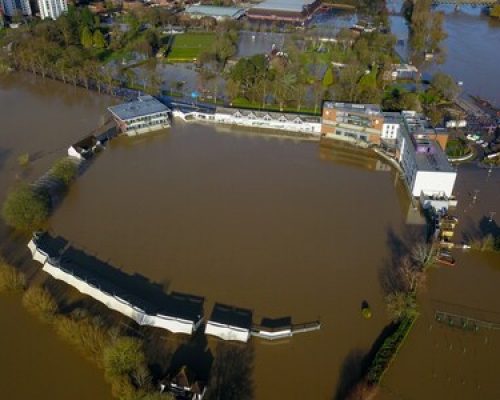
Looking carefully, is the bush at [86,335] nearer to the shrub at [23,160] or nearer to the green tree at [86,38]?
the shrub at [23,160]

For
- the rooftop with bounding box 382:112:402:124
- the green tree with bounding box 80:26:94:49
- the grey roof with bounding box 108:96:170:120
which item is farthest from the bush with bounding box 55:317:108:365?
the green tree with bounding box 80:26:94:49

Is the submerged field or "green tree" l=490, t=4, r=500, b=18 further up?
"green tree" l=490, t=4, r=500, b=18

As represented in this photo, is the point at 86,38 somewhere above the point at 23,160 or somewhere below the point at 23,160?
above

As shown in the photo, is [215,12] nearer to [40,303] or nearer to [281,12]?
[281,12]

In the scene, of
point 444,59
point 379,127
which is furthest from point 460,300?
point 444,59

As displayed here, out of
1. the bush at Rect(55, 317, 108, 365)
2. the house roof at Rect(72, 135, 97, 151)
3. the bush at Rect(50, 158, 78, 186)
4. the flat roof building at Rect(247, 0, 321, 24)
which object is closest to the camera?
the bush at Rect(55, 317, 108, 365)

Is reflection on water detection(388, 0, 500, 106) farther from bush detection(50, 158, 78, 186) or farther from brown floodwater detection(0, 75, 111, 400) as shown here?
bush detection(50, 158, 78, 186)

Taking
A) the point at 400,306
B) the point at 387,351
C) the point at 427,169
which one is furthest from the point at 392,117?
the point at 387,351
